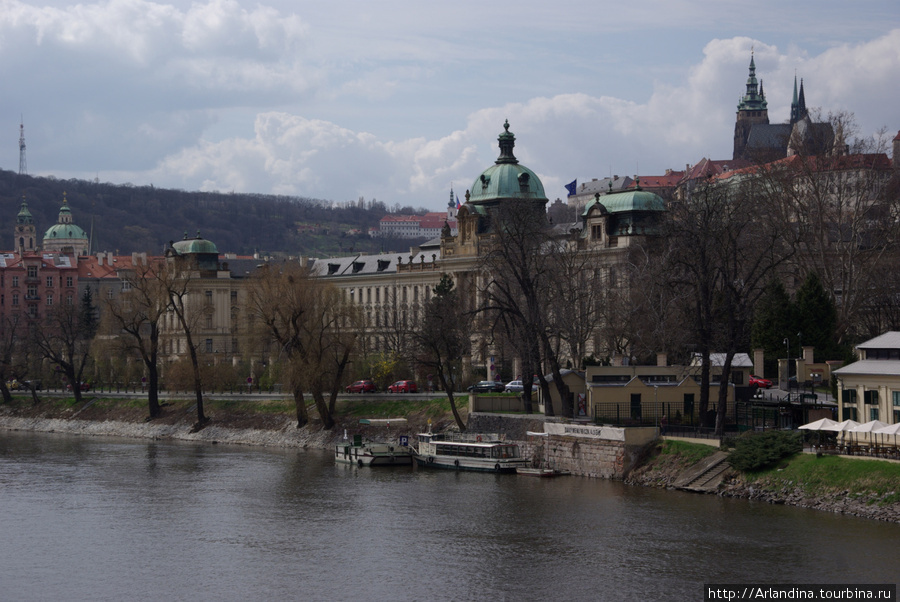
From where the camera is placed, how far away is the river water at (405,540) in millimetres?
42469

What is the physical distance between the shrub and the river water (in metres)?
2.39

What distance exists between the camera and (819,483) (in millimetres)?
54344

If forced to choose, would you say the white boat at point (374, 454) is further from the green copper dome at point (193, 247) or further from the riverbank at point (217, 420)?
the green copper dome at point (193, 247)

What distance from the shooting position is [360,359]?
10844 centimetres

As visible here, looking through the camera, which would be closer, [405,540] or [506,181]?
[405,540]

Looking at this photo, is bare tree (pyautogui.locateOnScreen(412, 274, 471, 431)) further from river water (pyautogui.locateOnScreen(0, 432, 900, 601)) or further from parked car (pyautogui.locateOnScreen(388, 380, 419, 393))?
river water (pyautogui.locateOnScreen(0, 432, 900, 601))

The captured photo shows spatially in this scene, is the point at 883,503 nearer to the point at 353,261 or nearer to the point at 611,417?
the point at 611,417

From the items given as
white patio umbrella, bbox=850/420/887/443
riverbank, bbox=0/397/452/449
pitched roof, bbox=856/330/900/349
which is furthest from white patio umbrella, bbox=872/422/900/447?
riverbank, bbox=0/397/452/449

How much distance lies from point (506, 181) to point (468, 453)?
61777 mm

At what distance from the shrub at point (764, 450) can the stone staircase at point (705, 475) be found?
80 cm

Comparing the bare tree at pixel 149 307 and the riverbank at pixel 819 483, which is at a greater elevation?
the bare tree at pixel 149 307

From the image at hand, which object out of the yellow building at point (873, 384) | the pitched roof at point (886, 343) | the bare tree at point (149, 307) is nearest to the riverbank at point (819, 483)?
the yellow building at point (873, 384)

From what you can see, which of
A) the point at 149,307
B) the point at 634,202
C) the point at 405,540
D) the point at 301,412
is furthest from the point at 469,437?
the point at 634,202

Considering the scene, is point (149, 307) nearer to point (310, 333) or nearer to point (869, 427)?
point (310, 333)
